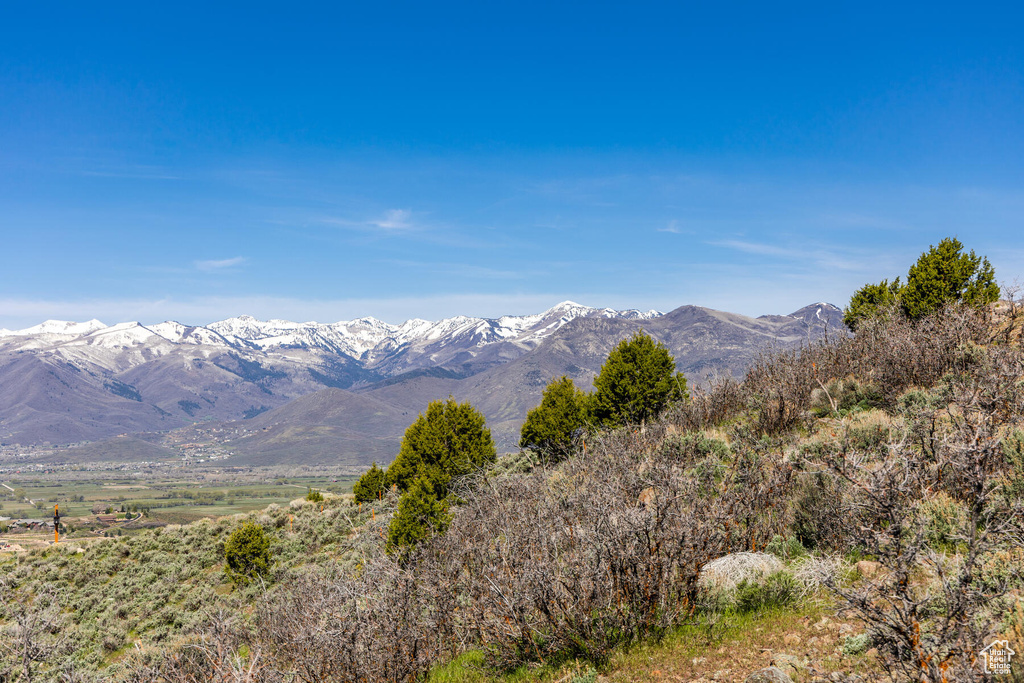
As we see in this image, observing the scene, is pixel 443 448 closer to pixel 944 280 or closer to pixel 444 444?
pixel 444 444

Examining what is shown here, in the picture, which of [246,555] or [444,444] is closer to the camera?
[246,555]

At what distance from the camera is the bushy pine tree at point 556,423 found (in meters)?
31.2

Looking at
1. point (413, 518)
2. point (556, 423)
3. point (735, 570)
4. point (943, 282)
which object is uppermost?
point (943, 282)

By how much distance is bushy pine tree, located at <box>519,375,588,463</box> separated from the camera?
102 feet

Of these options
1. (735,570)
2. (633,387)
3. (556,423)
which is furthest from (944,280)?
(735,570)

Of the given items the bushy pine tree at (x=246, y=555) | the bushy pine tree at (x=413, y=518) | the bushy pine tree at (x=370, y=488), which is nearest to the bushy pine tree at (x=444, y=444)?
the bushy pine tree at (x=370, y=488)

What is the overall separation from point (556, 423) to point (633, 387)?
17.2 feet

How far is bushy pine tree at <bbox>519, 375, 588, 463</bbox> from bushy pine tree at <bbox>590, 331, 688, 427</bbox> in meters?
1.08

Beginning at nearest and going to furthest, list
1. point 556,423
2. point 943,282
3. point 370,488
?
point 943,282 < point 556,423 < point 370,488

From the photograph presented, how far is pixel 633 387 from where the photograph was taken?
32.0 metres

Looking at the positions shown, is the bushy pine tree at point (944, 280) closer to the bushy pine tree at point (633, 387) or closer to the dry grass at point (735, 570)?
the bushy pine tree at point (633, 387)

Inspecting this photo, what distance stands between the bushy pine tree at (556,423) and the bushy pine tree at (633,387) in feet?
3.55

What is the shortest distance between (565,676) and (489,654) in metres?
1.49

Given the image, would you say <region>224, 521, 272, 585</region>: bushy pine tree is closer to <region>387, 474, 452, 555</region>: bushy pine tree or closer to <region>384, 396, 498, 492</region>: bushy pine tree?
<region>384, 396, 498, 492</region>: bushy pine tree
